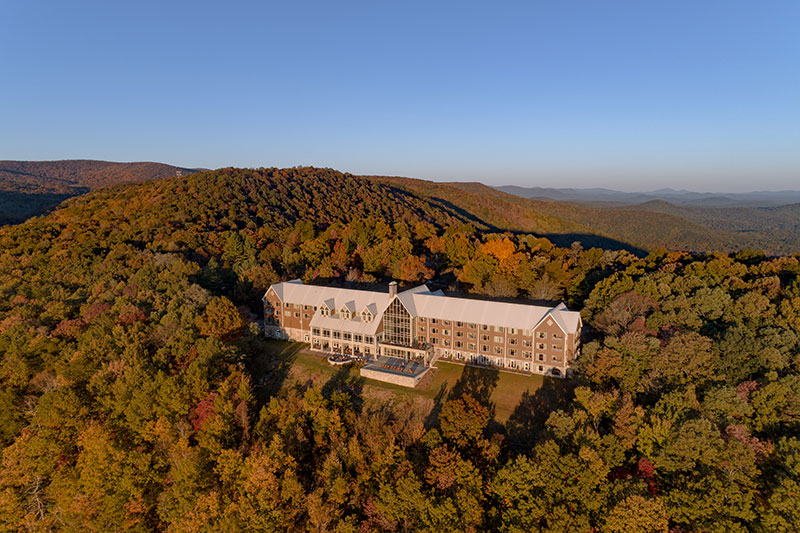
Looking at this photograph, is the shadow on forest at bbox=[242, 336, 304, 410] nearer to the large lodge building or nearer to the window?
the large lodge building

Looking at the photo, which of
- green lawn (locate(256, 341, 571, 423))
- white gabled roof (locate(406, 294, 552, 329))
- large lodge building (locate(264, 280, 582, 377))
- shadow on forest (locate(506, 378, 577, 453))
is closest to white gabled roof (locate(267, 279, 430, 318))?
large lodge building (locate(264, 280, 582, 377))

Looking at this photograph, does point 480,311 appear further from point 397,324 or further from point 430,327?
point 397,324

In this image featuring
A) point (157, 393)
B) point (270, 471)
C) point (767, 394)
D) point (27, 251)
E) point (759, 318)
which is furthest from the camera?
point (27, 251)

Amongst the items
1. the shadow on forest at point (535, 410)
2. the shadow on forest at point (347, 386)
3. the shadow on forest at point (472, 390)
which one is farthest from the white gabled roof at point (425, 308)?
the shadow on forest at point (535, 410)

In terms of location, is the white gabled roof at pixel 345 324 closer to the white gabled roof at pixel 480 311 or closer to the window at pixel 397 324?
the window at pixel 397 324

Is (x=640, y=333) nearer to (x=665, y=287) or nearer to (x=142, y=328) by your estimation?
(x=665, y=287)

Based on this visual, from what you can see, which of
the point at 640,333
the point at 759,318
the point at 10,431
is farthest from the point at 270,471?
the point at 759,318
